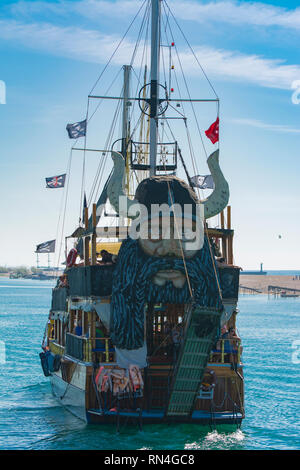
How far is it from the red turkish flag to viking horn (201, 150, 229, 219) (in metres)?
3.85

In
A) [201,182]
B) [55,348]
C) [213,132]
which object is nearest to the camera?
[213,132]

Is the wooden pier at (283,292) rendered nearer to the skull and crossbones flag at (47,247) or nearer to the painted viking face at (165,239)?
the skull and crossbones flag at (47,247)

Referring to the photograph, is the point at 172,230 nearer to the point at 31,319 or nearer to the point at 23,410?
the point at 23,410

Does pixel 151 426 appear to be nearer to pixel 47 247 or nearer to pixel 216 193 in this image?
pixel 216 193

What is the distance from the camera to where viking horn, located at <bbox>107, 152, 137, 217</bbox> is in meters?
22.4

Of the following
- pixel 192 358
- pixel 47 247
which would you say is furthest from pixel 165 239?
pixel 47 247

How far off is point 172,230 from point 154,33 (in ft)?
28.7

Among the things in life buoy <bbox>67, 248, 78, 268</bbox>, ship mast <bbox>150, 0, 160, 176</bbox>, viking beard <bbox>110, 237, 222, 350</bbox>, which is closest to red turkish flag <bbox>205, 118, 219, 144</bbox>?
ship mast <bbox>150, 0, 160, 176</bbox>

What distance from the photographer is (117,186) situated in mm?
22672

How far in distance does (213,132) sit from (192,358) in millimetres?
10555

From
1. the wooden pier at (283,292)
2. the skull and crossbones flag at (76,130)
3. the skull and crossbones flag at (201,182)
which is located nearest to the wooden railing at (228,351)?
the skull and crossbones flag at (201,182)

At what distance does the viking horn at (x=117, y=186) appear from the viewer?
22.4m

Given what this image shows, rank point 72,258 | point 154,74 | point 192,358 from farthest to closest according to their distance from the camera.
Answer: point 72,258, point 154,74, point 192,358

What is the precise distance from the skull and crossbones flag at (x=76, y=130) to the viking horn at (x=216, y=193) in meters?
11.8
